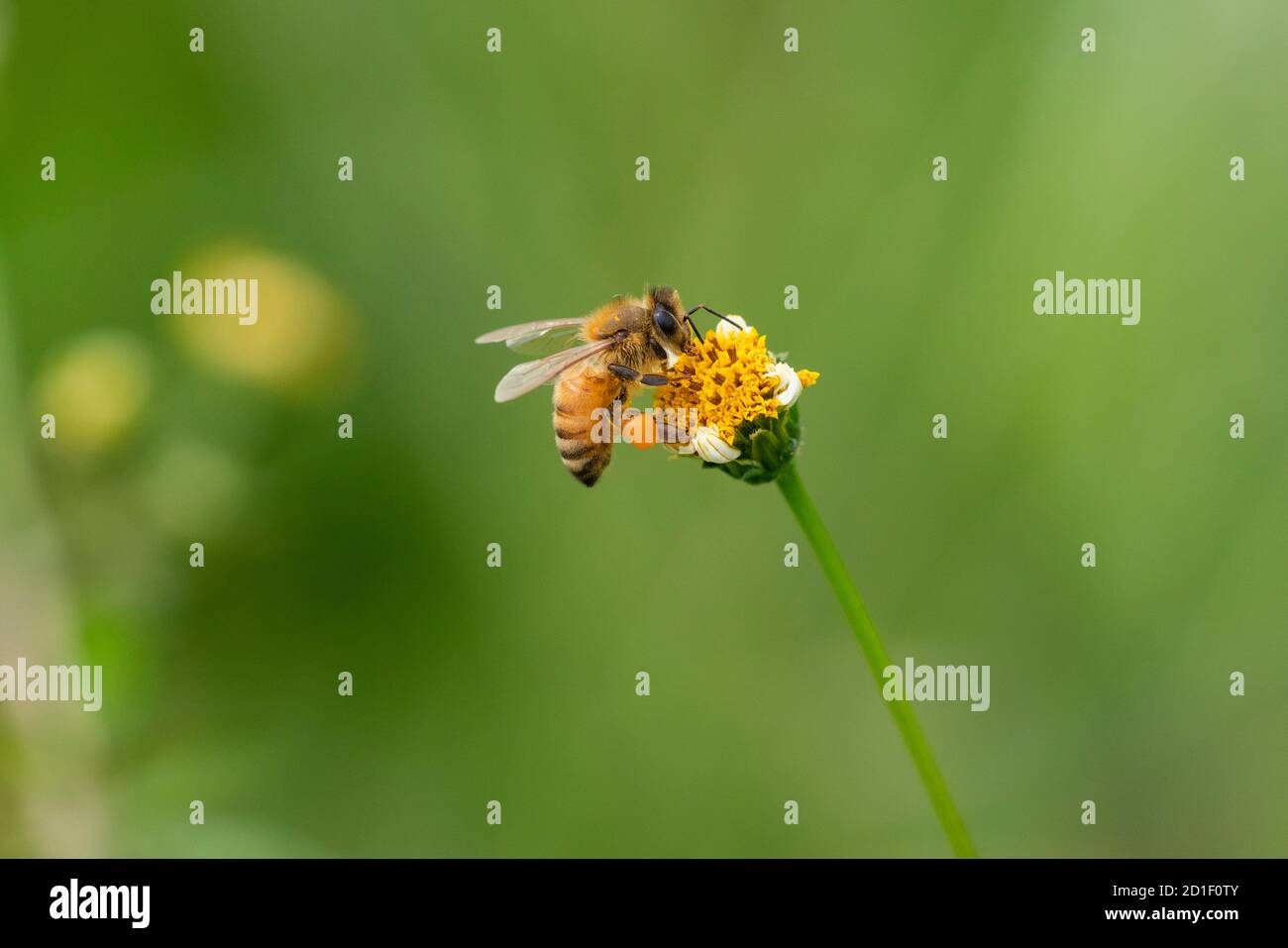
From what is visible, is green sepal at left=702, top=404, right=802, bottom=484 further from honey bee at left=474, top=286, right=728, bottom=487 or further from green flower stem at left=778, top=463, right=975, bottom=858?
honey bee at left=474, top=286, right=728, bottom=487

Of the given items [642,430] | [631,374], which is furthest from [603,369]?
[642,430]

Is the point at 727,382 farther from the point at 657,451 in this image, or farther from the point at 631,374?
the point at 657,451

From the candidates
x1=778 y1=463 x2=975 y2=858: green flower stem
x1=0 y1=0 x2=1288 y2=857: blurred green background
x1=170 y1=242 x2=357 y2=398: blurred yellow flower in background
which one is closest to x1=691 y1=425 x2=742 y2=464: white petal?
x1=778 y1=463 x2=975 y2=858: green flower stem

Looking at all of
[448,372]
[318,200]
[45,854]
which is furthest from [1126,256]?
[45,854]

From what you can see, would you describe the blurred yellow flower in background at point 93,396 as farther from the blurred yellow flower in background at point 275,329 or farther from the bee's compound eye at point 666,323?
the bee's compound eye at point 666,323

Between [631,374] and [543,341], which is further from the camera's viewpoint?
[543,341]

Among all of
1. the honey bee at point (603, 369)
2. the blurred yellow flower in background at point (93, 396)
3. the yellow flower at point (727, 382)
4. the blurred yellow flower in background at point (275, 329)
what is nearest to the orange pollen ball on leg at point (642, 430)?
the yellow flower at point (727, 382)
